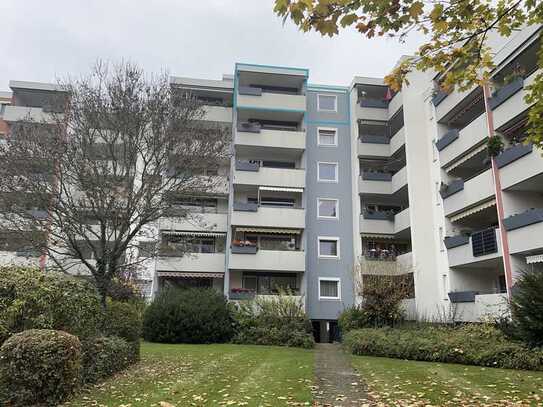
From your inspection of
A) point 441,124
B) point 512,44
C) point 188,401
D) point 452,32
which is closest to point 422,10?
point 452,32

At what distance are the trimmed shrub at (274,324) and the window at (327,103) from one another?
677 inches

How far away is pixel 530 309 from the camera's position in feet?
51.6

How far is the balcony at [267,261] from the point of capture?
32375mm

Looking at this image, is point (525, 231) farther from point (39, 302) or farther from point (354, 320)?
point (39, 302)

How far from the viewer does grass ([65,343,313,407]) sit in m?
9.27

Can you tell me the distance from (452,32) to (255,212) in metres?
26.0

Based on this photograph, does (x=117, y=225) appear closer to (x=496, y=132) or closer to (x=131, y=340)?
(x=131, y=340)

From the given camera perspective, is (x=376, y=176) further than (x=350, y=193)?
No

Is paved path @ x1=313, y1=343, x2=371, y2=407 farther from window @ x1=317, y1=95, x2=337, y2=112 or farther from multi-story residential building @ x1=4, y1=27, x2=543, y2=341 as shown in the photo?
window @ x1=317, y1=95, x2=337, y2=112

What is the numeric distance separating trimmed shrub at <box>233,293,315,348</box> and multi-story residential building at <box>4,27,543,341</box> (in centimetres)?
391

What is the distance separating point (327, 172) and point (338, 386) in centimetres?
2668

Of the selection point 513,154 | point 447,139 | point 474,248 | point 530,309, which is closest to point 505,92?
point 513,154

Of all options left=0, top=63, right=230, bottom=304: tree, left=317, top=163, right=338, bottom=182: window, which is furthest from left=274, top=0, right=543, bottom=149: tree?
left=317, top=163, right=338, bottom=182: window

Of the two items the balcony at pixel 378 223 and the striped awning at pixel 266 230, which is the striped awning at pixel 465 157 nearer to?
the balcony at pixel 378 223
